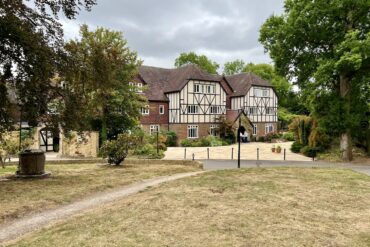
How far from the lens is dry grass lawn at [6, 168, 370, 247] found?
25.0 feet

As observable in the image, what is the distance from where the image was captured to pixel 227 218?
9031mm

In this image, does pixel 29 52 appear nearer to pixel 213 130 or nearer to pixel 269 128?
pixel 213 130

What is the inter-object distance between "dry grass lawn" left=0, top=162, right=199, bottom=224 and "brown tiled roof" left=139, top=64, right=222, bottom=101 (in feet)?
102

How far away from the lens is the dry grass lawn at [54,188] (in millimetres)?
10969

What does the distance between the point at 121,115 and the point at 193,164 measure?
13.0 metres

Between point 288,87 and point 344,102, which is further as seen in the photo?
point 288,87

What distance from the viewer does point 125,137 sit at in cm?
2173

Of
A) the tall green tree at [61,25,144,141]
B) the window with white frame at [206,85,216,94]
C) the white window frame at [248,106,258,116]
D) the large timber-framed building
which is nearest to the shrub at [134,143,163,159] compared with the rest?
the tall green tree at [61,25,144,141]

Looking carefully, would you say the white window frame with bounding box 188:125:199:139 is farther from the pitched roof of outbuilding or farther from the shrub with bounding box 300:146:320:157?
the shrub with bounding box 300:146:320:157

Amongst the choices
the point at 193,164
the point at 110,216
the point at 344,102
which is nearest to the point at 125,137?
the point at 193,164

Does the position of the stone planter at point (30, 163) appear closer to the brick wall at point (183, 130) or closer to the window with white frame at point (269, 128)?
the brick wall at point (183, 130)

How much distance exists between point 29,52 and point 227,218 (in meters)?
9.76

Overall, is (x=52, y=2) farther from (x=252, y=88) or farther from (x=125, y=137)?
(x=252, y=88)

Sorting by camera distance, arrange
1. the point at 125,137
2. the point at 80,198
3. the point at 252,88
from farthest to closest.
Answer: the point at 252,88 → the point at 125,137 → the point at 80,198
